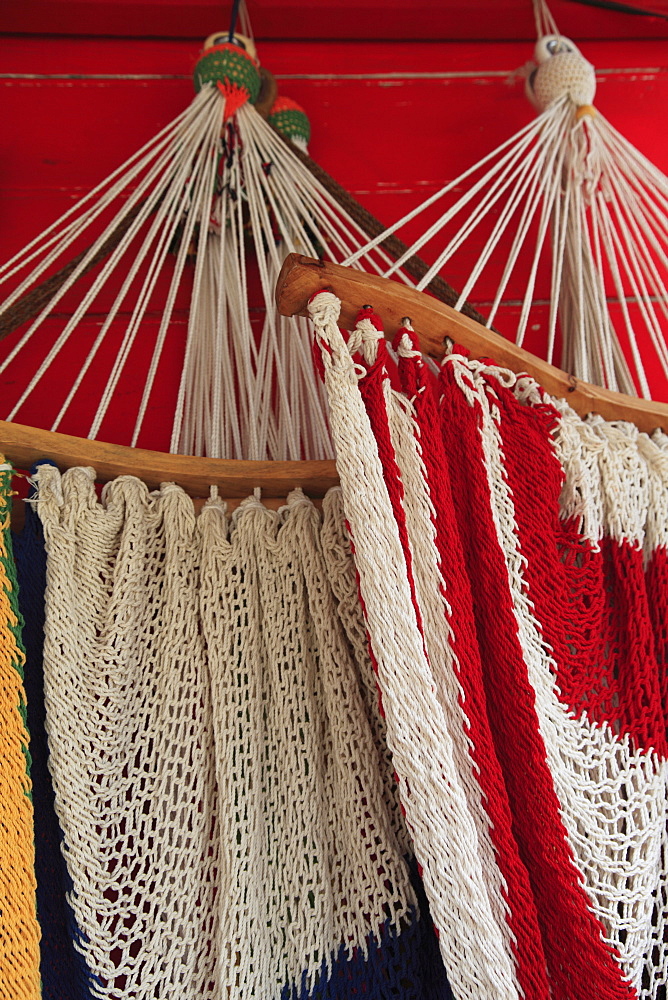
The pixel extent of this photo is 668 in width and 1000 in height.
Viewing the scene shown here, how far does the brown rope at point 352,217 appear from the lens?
36.3 inches

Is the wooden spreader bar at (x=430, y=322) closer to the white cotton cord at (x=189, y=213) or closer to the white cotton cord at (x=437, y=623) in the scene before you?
the white cotton cord at (x=437, y=623)

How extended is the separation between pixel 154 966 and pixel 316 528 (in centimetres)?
35

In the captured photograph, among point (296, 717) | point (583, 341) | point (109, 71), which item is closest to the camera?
point (296, 717)

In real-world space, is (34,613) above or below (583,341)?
below

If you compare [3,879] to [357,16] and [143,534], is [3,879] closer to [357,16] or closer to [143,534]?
[143,534]

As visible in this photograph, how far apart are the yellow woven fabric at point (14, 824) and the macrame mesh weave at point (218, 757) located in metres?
0.04

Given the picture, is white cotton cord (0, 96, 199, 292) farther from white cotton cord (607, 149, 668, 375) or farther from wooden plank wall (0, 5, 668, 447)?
white cotton cord (607, 149, 668, 375)

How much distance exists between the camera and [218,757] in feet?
2.15

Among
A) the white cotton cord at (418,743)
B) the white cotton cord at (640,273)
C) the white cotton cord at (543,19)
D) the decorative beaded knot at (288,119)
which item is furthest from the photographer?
the white cotton cord at (543,19)

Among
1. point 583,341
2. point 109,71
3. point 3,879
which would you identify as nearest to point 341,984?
point 3,879

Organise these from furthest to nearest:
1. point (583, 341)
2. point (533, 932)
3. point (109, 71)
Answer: point (109, 71) → point (583, 341) → point (533, 932)

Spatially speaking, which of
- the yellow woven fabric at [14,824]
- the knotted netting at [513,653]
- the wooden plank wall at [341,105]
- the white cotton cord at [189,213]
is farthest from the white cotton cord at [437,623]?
the wooden plank wall at [341,105]

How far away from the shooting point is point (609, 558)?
2.38 ft

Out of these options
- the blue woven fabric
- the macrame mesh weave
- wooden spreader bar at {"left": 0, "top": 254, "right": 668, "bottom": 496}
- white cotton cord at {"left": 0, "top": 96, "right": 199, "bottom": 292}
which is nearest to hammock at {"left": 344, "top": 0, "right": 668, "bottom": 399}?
wooden spreader bar at {"left": 0, "top": 254, "right": 668, "bottom": 496}
